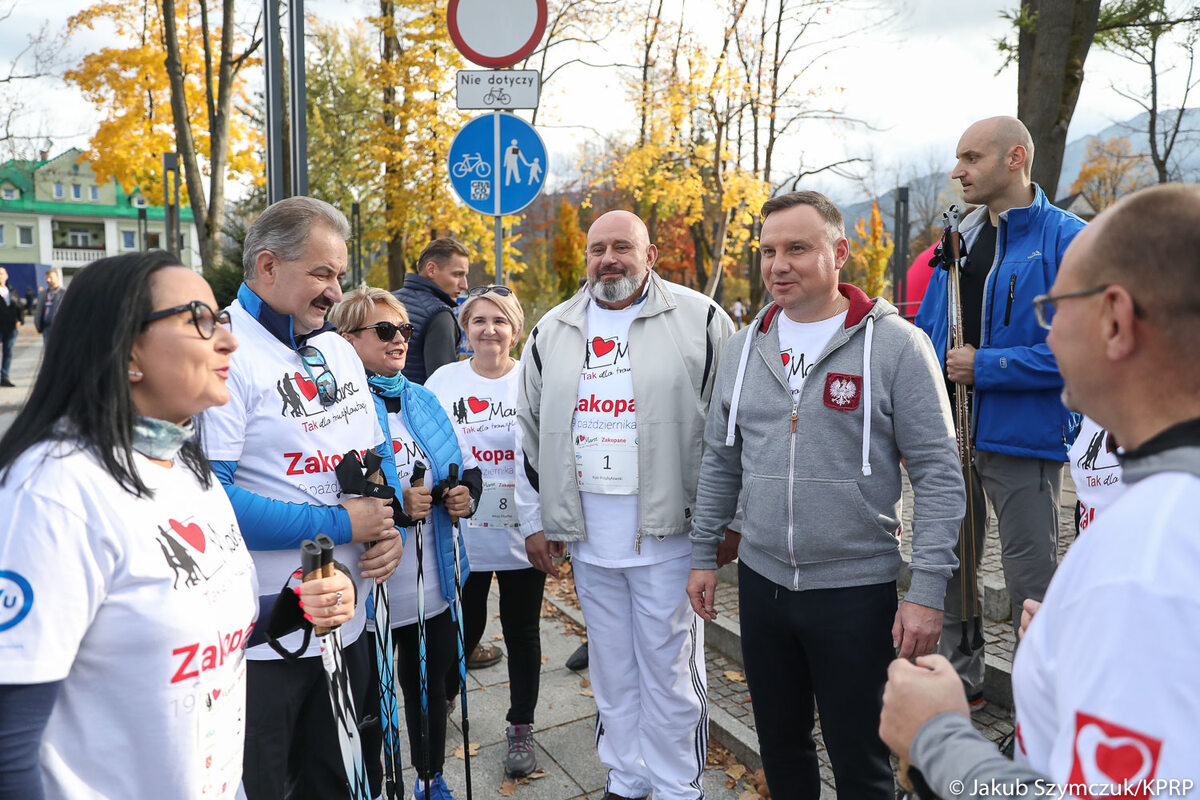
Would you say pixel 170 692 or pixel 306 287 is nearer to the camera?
pixel 170 692

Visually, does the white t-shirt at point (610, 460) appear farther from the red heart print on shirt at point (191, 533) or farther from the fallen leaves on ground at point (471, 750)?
the red heart print on shirt at point (191, 533)

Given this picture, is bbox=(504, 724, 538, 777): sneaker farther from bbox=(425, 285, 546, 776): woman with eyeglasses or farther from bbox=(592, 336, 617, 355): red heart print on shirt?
bbox=(592, 336, 617, 355): red heart print on shirt

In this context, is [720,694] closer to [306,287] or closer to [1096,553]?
[306,287]

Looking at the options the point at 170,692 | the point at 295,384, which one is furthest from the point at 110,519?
the point at 295,384

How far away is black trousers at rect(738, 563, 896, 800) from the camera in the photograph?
2.64 meters

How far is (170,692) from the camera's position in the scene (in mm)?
1534

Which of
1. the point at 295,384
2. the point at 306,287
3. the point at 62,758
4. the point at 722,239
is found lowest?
the point at 62,758

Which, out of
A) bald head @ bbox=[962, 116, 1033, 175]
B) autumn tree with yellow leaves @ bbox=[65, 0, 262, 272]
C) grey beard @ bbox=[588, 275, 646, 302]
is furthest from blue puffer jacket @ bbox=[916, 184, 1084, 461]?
autumn tree with yellow leaves @ bbox=[65, 0, 262, 272]

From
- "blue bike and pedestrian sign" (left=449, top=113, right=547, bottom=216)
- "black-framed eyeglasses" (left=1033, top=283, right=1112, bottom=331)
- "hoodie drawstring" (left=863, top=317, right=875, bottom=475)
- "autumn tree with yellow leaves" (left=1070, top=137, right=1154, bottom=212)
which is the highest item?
"autumn tree with yellow leaves" (left=1070, top=137, right=1154, bottom=212)

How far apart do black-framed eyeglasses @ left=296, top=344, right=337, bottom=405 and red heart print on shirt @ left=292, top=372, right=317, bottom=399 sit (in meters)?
0.01

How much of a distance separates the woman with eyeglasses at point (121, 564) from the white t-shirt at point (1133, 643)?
4.88 ft

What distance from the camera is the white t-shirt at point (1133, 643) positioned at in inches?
35.6

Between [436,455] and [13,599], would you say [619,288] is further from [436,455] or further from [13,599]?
[13,599]

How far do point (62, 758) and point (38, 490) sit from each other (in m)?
0.49
